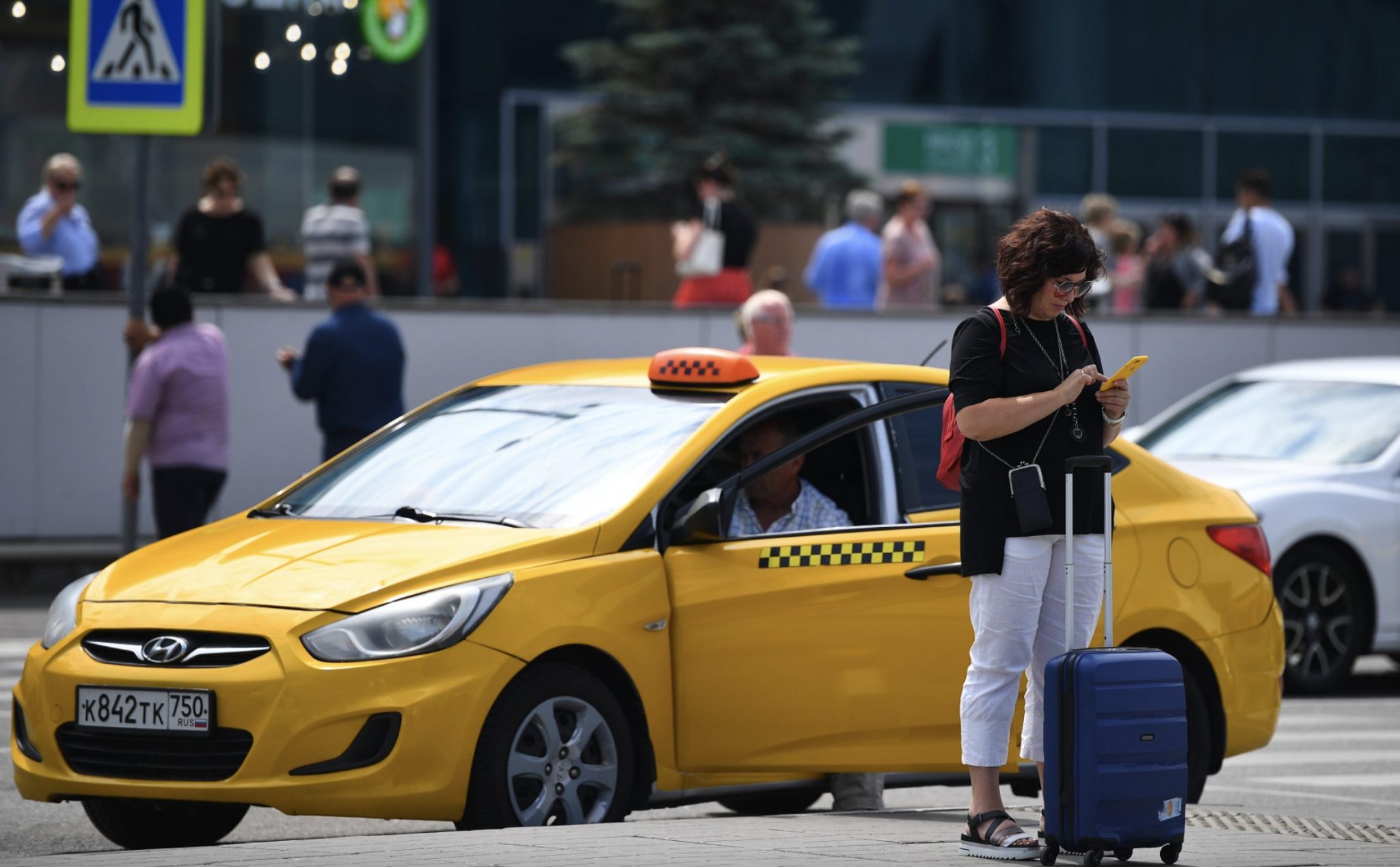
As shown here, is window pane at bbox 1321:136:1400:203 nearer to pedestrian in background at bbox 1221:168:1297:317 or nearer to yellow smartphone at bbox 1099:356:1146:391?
pedestrian in background at bbox 1221:168:1297:317

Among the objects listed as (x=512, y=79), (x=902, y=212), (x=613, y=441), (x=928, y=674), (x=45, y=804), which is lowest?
(x=45, y=804)

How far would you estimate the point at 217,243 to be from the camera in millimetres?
15289

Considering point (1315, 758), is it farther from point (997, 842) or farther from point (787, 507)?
point (997, 842)

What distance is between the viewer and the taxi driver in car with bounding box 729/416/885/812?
291 inches

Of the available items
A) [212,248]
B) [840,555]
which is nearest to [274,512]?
[840,555]

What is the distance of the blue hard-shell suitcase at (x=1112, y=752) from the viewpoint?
18.8 feet

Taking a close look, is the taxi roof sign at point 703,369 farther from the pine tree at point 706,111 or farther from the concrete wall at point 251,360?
the pine tree at point 706,111

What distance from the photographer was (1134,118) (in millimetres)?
31562

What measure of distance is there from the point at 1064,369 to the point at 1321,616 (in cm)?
627

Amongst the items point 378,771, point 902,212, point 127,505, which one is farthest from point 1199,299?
point 378,771

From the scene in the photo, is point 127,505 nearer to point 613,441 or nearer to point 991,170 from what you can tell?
point 613,441

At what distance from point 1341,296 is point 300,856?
2635 centimetres

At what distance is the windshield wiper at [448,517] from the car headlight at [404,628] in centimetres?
51

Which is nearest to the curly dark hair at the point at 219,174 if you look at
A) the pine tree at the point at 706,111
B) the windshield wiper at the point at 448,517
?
Answer: the windshield wiper at the point at 448,517
